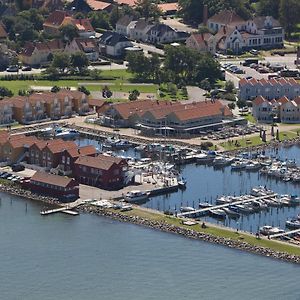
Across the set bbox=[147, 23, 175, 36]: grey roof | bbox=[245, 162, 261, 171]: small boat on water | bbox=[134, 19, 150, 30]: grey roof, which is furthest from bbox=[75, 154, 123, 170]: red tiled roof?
bbox=[134, 19, 150, 30]: grey roof

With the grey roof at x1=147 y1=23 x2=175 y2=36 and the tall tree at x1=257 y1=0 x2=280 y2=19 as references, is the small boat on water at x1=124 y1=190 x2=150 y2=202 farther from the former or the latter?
the tall tree at x1=257 y1=0 x2=280 y2=19

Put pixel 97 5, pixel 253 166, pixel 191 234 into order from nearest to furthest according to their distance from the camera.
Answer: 1. pixel 191 234
2. pixel 253 166
3. pixel 97 5

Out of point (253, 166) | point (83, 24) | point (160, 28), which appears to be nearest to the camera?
point (253, 166)

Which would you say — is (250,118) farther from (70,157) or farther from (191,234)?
(191,234)

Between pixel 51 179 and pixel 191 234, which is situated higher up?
pixel 51 179

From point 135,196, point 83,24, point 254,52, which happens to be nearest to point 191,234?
point 135,196

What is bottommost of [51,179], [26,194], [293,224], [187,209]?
Answer: [293,224]

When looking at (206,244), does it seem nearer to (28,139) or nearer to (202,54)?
(28,139)
